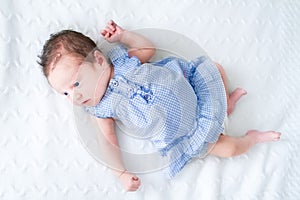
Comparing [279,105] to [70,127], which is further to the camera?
[279,105]

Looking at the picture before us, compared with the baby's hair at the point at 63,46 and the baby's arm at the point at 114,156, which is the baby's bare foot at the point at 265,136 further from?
the baby's hair at the point at 63,46

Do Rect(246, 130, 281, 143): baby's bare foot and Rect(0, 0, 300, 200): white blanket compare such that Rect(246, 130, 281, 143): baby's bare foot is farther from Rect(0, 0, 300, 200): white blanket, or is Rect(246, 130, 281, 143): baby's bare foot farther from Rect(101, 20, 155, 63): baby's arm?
Rect(101, 20, 155, 63): baby's arm

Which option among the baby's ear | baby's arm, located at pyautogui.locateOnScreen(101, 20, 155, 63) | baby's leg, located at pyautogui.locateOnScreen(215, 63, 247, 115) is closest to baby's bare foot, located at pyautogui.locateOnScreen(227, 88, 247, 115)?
baby's leg, located at pyautogui.locateOnScreen(215, 63, 247, 115)

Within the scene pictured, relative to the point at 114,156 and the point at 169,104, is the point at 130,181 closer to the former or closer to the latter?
the point at 114,156

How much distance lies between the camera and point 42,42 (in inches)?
37.4

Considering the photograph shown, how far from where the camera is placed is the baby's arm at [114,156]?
0.90m

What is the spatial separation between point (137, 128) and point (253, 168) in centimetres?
30

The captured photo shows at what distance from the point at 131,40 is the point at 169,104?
0.17 metres

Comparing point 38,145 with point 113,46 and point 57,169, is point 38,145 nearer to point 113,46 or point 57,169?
point 57,169

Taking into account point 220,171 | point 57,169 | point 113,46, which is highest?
point 113,46

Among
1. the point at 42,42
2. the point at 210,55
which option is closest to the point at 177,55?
the point at 210,55

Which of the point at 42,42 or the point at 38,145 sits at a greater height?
the point at 42,42

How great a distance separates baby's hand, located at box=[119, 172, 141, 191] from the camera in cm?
90

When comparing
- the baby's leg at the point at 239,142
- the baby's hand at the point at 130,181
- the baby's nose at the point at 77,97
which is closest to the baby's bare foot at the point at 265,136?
the baby's leg at the point at 239,142
